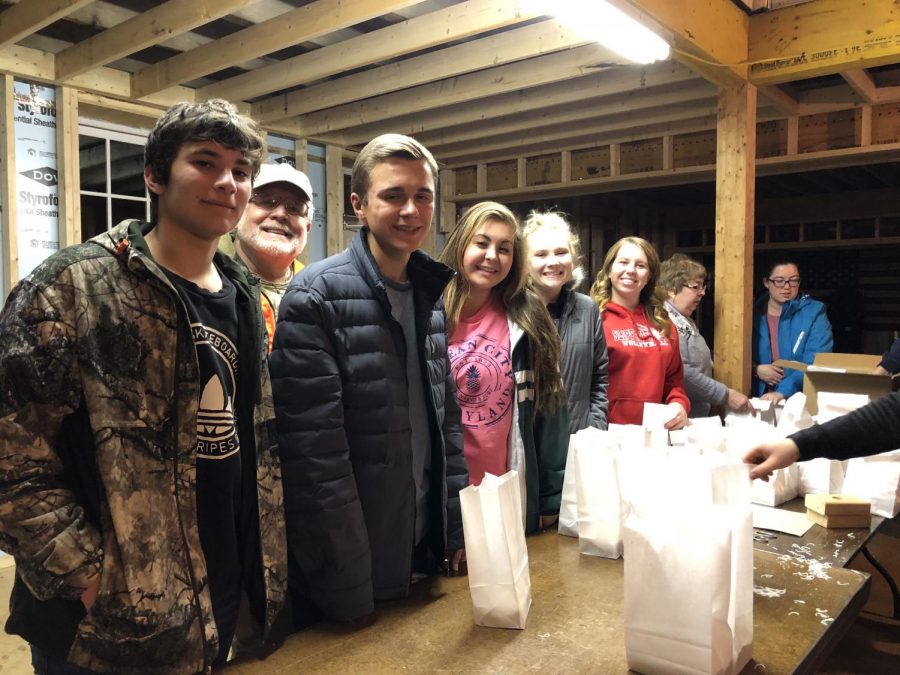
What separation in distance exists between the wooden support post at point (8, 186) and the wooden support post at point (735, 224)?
13.1ft

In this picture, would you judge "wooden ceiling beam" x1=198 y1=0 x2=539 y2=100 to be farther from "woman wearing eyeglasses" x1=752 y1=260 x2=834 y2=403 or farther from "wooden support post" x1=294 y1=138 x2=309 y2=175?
"woman wearing eyeglasses" x1=752 y1=260 x2=834 y2=403

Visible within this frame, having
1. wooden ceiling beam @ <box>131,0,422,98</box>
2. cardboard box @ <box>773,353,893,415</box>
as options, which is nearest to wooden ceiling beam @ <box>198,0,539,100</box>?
wooden ceiling beam @ <box>131,0,422,98</box>

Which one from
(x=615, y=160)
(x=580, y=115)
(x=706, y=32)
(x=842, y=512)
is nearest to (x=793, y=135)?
(x=615, y=160)

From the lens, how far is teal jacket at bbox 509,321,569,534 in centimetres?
180

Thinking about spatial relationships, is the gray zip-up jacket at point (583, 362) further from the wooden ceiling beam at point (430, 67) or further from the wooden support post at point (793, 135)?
the wooden support post at point (793, 135)

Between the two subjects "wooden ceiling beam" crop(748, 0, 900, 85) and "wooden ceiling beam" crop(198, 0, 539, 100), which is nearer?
"wooden ceiling beam" crop(748, 0, 900, 85)


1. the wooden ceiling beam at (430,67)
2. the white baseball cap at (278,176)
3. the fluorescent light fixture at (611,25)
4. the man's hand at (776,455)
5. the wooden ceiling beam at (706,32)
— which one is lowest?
the man's hand at (776,455)

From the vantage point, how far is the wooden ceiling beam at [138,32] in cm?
310

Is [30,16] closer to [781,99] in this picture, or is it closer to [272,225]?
[272,225]

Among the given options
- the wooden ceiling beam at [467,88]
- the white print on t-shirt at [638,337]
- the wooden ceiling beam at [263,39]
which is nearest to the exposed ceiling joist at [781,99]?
the wooden ceiling beam at [467,88]

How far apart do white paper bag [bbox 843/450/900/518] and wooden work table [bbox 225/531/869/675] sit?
65 centimetres

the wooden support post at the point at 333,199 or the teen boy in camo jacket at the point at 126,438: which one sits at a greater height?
the wooden support post at the point at 333,199

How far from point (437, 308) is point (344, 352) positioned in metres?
0.32

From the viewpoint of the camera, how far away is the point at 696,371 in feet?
10.8
